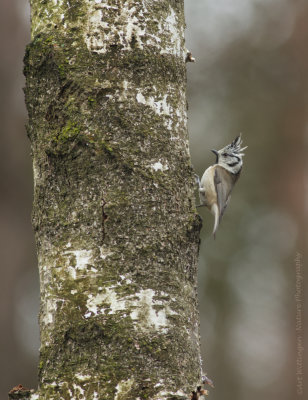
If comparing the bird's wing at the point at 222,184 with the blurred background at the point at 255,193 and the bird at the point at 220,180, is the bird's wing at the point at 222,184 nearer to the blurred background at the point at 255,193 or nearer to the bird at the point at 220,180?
the bird at the point at 220,180

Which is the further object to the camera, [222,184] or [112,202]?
[222,184]

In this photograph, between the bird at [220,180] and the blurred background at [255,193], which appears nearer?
the bird at [220,180]

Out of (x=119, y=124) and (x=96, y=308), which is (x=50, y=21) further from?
(x=96, y=308)

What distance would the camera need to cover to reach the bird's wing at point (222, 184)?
593 cm

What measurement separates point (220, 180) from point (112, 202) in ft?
13.6

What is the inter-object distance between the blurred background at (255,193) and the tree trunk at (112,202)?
8.31 meters

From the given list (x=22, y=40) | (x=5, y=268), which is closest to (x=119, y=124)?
(x=5, y=268)

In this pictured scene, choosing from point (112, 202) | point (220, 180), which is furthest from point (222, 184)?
point (112, 202)

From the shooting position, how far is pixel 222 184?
602 cm

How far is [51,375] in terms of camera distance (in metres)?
1.83

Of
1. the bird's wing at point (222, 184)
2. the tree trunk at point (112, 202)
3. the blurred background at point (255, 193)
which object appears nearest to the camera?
the tree trunk at point (112, 202)

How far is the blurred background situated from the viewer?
1117cm

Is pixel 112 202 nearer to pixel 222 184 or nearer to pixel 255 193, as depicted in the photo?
pixel 222 184

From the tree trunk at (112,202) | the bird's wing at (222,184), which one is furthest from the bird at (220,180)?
the tree trunk at (112,202)
